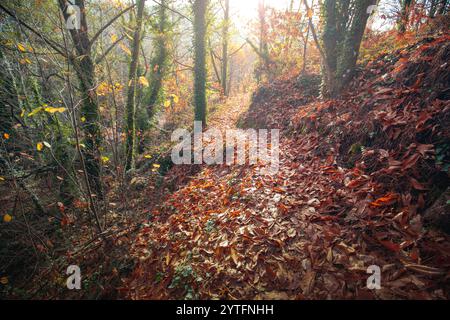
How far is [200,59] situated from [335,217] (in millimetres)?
7814

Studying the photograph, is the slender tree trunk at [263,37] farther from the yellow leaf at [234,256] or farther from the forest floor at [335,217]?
the yellow leaf at [234,256]

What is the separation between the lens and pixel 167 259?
3336 millimetres

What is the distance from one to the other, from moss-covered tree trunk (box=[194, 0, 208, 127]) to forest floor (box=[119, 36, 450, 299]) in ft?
16.1

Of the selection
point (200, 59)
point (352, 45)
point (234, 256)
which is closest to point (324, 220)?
point (234, 256)

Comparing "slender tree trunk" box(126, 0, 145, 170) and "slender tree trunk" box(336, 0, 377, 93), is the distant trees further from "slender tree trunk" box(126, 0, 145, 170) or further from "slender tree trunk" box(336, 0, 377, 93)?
"slender tree trunk" box(126, 0, 145, 170)

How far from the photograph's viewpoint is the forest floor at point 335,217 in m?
2.21

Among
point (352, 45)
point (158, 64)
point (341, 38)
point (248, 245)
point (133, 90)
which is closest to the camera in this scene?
point (248, 245)

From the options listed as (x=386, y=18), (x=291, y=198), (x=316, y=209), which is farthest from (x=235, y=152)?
(x=386, y=18)

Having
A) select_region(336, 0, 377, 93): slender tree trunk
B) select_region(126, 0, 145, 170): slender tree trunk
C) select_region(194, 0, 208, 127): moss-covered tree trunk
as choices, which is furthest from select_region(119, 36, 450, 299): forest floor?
select_region(194, 0, 208, 127): moss-covered tree trunk

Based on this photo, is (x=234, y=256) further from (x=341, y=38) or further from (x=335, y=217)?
(x=341, y=38)

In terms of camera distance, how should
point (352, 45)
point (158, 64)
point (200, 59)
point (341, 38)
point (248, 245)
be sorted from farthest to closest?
point (158, 64) < point (200, 59) < point (341, 38) < point (352, 45) < point (248, 245)

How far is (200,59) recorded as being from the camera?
849 cm
